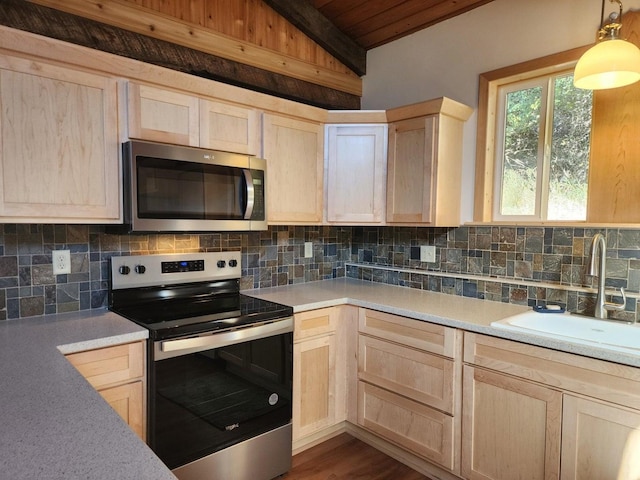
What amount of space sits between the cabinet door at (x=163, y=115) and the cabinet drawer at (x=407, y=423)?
5.53 ft

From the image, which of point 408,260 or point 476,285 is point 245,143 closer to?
point 408,260

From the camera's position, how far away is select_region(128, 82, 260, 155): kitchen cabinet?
1.88 meters

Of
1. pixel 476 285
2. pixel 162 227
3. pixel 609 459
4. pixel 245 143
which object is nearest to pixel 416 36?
pixel 245 143

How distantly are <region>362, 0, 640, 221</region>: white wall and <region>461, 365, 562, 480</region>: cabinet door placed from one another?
42.6 inches

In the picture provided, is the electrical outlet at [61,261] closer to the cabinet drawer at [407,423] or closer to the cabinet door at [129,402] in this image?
the cabinet door at [129,402]

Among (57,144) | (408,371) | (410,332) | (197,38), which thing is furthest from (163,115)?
(408,371)

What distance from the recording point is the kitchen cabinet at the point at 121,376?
158cm

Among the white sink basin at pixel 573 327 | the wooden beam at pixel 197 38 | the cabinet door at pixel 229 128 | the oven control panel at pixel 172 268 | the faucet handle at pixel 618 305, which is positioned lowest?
the white sink basin at pixel 573 327

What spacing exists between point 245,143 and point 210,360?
113cm

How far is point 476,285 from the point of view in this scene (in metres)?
2.46

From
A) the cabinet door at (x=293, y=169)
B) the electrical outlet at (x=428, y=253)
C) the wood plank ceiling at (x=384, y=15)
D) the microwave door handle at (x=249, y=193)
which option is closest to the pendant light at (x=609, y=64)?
the wood plank ceiling at (x=384, y=15)

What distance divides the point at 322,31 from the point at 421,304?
1.96 meters

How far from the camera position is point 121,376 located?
1652 mm

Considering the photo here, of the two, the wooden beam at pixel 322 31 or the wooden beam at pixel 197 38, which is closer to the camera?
the wooden beam at pixel 197 38
